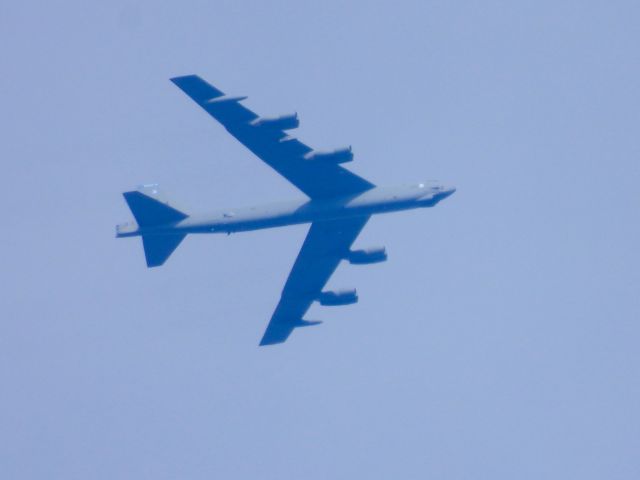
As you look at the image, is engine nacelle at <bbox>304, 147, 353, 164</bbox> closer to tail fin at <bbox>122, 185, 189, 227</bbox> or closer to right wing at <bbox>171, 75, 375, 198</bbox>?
right wing at <bbox>171, 75, 375, 198</bbox>

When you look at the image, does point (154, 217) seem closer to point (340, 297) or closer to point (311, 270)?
point (311, 270)

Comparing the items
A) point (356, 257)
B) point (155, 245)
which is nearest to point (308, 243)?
point (356, 257)

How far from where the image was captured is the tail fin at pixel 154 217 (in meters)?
63.1

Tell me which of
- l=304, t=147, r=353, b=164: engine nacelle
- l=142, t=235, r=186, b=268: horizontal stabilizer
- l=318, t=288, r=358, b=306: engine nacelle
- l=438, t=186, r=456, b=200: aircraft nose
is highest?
l=304, t=147, r=353, b=164: engine nacelle

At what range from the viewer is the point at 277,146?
6309 cm

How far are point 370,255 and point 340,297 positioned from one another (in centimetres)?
310

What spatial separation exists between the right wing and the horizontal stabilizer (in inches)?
236

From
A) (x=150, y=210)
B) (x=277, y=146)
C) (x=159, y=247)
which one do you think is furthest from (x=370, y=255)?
(x=150, y=210)

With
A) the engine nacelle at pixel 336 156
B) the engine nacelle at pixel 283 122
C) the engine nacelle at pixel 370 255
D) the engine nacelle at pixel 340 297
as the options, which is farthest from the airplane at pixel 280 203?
the engine nacelle at pixel 340 297

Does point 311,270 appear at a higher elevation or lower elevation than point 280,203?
lower

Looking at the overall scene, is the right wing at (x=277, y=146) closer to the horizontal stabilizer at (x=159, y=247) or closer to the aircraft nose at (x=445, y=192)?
the aircraft nose at (x=445, y=192)

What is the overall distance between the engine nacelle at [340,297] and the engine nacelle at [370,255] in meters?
2.21

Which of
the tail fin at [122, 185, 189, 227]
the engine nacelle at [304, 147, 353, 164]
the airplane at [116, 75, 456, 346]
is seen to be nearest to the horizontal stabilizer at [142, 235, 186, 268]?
the airplane at [116, 75, 456, 346]

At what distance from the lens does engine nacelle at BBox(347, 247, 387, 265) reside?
6575 centimetres
